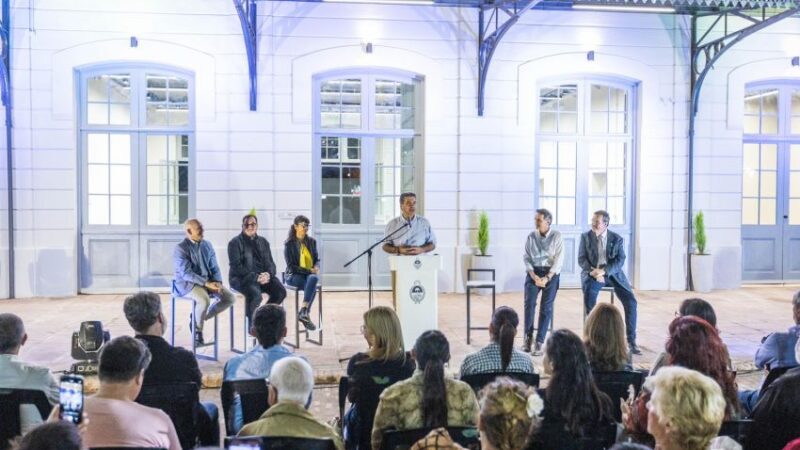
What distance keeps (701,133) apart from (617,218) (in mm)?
1672

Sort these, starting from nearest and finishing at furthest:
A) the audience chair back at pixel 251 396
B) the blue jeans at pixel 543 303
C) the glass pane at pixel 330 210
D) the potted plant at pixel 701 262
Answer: the audience chair back at pixel 251 396, the blue jeans at pixel 543 303, the glass pane at pixel 330 210, the potted plant at pixel 701 262

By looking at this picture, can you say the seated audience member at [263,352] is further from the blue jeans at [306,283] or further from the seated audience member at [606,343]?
the blue jeans at [306,283]

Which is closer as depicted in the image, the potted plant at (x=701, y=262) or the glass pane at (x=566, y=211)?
the potted plant at (x=701, y=262)

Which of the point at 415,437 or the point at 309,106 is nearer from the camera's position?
the point at 415,437

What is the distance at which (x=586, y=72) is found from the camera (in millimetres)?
10500

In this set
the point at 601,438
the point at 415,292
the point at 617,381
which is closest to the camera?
the point at 601,438

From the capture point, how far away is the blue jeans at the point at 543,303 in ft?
22.3

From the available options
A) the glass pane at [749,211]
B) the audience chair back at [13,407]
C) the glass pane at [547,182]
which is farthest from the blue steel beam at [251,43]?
the glass pane at [749,211]

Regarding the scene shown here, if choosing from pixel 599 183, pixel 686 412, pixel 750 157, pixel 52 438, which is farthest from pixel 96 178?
pixel 750 157

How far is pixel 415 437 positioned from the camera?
2562 mm

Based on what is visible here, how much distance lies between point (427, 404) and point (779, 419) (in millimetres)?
1397

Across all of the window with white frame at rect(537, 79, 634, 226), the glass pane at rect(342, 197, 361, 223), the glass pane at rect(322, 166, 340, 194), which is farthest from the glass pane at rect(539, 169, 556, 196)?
the glass pane at rect(322, 166, 340, 194)

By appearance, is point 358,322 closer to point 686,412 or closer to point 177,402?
point 177,402

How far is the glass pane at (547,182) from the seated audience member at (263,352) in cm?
724
